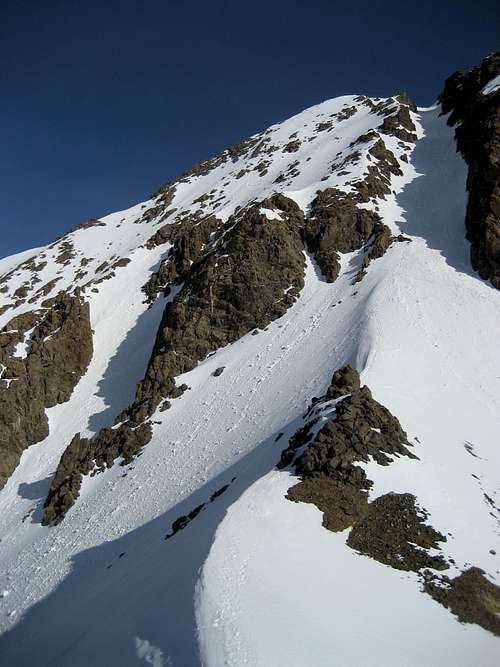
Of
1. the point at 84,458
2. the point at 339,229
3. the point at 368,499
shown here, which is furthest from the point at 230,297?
the point at 368,499

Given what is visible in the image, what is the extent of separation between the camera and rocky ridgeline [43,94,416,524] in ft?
97.9

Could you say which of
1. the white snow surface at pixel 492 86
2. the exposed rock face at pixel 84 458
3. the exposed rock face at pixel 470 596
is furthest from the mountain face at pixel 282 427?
the white snow surface at pixel 492 86

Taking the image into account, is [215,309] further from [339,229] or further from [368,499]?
[368,499]

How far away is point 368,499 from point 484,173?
A: 3443cm

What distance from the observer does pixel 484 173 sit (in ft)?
122

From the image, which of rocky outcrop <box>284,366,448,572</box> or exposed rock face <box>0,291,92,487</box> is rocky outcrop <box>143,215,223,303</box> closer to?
exposed rock face <box>0,291,92,487</box>

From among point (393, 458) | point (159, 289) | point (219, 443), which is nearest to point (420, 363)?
point (393, 458)

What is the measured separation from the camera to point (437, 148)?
53.8 metres

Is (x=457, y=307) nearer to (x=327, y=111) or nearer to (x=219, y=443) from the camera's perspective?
(x=219, y=443)

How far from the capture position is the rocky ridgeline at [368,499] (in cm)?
1134

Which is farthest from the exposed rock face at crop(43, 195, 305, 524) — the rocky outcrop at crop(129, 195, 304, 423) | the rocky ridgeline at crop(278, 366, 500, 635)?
the rocky ridgeline at crop(278, 366, 500, 635)

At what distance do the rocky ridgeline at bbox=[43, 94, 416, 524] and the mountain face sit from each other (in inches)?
8.0

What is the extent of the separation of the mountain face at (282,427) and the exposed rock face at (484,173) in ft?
0.82

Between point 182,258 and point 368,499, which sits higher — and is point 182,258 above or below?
above
